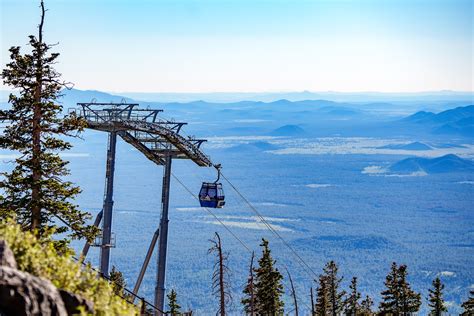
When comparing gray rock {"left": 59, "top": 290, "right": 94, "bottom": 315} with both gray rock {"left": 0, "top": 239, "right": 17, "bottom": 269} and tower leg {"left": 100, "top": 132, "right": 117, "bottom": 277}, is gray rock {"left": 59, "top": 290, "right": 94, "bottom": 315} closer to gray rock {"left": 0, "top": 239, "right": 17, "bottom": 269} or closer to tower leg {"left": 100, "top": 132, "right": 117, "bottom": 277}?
gray rock {"left": 0, "top": 239, "right": 17, "bottom": 269}

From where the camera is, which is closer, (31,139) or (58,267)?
(58,267)

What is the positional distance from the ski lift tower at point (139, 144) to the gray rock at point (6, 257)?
26628 millimetres

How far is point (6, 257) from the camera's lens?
13.0 meters

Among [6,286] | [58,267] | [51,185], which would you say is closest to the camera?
[6,286]

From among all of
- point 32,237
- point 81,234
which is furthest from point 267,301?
point 32,237

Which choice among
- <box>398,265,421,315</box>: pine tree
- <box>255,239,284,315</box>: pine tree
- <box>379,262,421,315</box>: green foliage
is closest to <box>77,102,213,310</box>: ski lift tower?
<box>255,239,284,315</box>: pine tree

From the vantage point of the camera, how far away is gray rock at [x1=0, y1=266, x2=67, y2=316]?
12.4 metres

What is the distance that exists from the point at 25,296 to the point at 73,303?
916 millimetres

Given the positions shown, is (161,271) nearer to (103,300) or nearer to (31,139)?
(31,139)

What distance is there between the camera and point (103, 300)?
13.2 meters

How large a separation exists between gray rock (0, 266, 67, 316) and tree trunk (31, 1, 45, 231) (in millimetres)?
14116

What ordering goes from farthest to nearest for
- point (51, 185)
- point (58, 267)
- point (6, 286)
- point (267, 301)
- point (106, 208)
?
1. point (267, 301)
2. point (106, 208)
3. point (51, 185)
4. point (58, 267)
5. point (6, 286)

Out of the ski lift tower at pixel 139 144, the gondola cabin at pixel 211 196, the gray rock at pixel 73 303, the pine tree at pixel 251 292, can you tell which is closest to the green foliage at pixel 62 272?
the gray rock at pixel 73 303

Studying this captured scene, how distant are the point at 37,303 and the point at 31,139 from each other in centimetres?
1554
